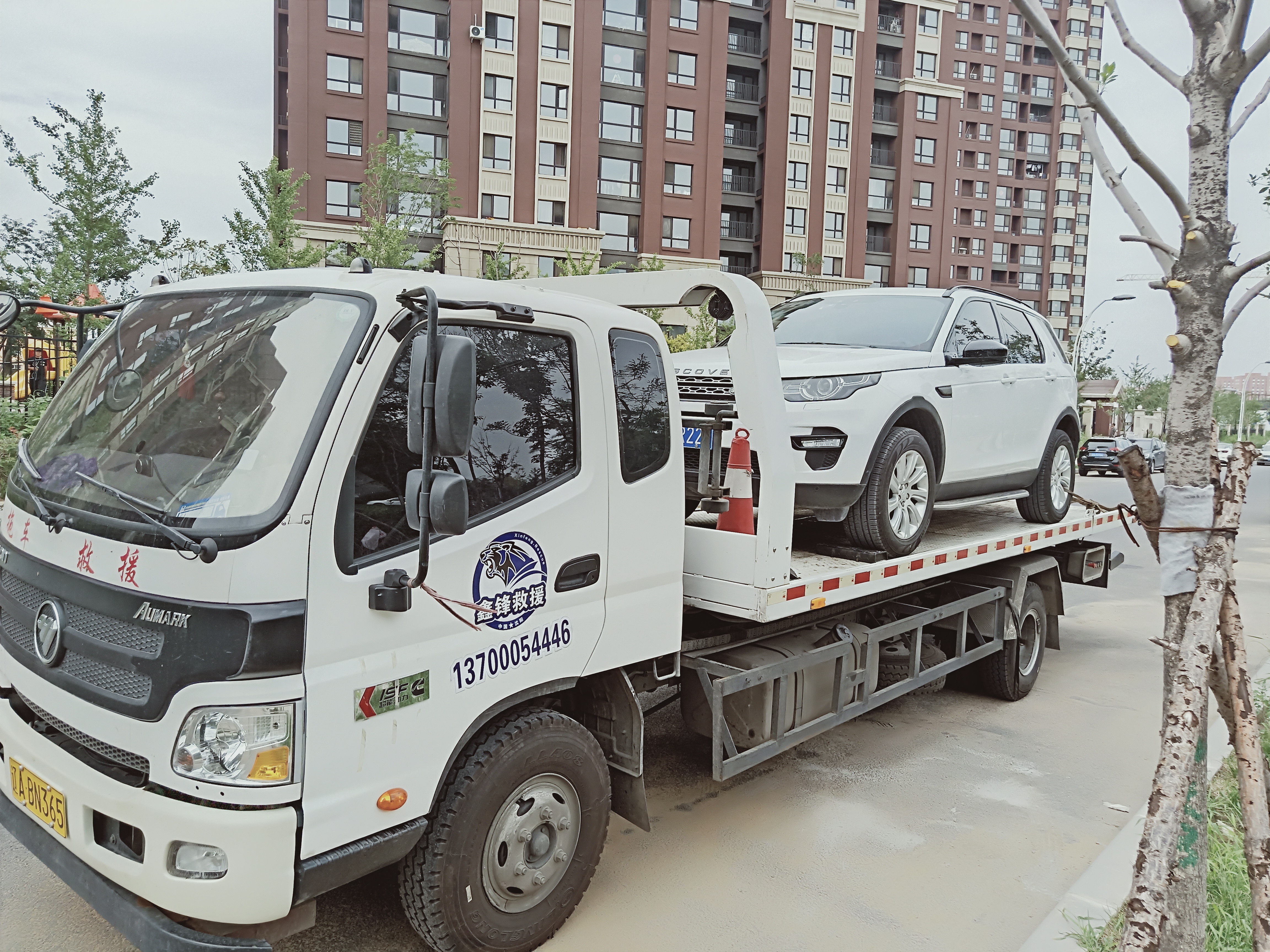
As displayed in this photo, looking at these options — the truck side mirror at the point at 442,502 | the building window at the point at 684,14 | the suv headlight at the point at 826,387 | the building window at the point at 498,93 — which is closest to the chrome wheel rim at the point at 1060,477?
the suv headlight at the point at 826,387

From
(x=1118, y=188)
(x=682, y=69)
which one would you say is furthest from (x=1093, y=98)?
(x=682, y=69)

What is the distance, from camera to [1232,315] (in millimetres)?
2848

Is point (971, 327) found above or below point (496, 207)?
below

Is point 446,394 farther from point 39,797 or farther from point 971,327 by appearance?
point 971,327

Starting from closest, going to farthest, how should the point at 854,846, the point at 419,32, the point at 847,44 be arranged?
the point at 854,846, the point at 419,32, the point at 847,44

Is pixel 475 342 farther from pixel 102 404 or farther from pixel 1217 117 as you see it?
pixel 1217 117

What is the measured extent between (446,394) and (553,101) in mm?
43147

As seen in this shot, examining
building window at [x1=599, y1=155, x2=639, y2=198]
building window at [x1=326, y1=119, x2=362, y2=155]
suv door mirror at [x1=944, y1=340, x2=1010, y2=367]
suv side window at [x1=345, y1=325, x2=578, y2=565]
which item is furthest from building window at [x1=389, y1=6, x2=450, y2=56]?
suv side window at [x1=345, y1=325, x2=578, y2=565]

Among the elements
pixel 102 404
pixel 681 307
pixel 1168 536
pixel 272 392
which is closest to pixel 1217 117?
pixel 1168 536

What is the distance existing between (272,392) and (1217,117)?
9.32 feet

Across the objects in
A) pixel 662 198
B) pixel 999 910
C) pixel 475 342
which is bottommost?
pixel 999 910

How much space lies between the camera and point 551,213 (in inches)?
1671

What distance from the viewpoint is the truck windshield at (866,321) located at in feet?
18.9

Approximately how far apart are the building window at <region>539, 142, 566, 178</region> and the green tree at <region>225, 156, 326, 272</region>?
69.5ft
